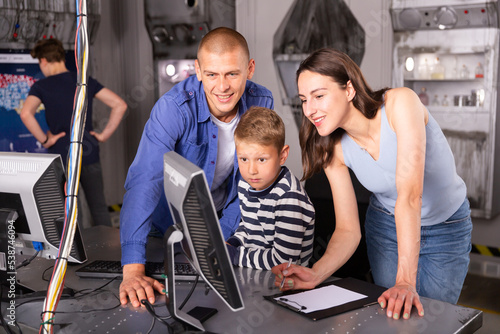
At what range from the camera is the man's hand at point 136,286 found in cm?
159

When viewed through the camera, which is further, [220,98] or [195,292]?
[220,98]

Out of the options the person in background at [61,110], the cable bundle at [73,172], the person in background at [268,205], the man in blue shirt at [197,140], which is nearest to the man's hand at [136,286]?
the man in blue shirt at [197,140]

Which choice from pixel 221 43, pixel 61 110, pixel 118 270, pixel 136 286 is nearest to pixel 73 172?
pixel 136 286

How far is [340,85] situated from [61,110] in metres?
2.86

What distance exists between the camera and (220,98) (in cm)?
201

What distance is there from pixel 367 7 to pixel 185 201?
3.49 m

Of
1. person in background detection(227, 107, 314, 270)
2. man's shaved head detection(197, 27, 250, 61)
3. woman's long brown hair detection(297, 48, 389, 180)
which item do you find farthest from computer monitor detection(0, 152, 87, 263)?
woman's long brown hair detection(297, 48, 389, 180)

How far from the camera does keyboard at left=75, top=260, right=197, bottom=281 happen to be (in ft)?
5.75

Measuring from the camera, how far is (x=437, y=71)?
13.2 feet

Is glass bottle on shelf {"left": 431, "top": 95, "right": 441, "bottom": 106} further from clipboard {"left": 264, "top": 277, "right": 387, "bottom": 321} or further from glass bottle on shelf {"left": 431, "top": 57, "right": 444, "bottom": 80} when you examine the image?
clipboard {"left": 264, "top": 277, "right": 387, "bottom": 321}

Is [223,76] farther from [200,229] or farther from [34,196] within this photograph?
[200,229]

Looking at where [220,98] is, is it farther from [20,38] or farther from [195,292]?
[20,38]

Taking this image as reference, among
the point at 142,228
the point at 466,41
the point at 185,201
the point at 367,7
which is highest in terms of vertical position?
the point at 367,7

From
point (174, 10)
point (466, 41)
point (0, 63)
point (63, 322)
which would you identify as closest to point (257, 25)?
point (174, 10)
